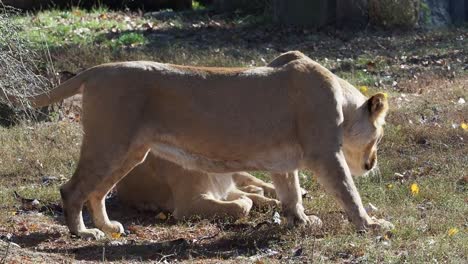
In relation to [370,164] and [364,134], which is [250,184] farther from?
[364,134]

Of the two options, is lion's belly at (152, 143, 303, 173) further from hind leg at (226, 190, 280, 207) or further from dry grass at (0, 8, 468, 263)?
hind leg at (226, 190, 280, 207)

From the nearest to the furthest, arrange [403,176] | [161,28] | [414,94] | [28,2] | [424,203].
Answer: [424,203] → [403,176] → [414,94] → [161,28] → [28,2]

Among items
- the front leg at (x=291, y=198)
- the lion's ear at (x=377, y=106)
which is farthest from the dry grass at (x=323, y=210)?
the lion's ear at (x=377, y=106)

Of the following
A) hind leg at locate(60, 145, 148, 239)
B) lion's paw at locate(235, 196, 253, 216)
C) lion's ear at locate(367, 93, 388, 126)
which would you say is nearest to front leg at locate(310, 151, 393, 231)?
lion's ear at locate(367, 93, 388, 126)

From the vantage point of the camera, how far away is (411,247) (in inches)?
254

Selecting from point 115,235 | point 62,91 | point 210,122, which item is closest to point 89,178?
point 115,235

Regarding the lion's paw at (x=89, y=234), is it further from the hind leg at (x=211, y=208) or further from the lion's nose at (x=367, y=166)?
the lion's nose at (x=367, y=166)

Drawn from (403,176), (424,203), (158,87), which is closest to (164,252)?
(158,87)

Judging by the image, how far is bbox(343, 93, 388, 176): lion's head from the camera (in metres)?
7.43

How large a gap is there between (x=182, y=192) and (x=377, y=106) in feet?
5.26

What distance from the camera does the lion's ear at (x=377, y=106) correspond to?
292 inches

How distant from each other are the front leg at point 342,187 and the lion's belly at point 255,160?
180 millimetres

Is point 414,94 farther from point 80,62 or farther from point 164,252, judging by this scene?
point 164,252

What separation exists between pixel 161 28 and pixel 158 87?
9.63m
